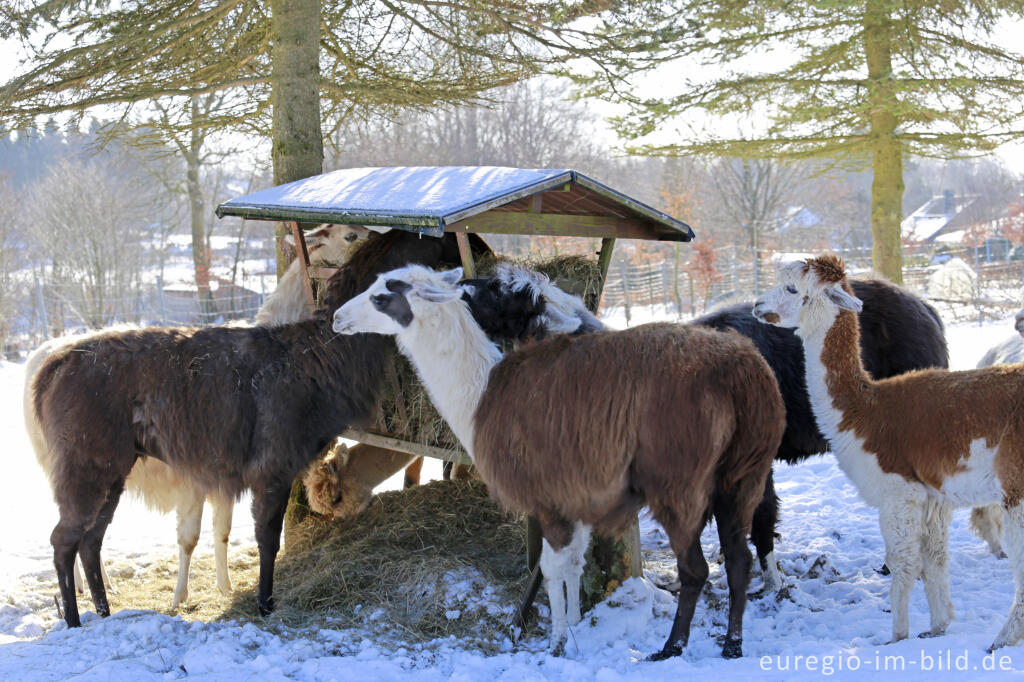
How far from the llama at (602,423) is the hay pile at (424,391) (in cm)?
83

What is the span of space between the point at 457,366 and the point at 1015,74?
34.8 ft

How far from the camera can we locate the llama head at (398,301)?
4691mm

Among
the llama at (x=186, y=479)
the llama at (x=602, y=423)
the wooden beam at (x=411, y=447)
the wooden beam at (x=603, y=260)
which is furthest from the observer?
the llama at (x=186, y=479)

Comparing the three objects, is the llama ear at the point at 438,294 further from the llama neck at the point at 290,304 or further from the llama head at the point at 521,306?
the llama neck at the point at 290,304

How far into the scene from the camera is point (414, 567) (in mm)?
5359

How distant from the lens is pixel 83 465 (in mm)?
5172

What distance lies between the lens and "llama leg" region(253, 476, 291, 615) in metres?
5.31

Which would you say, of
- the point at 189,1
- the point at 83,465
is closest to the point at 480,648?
the point at 83,465

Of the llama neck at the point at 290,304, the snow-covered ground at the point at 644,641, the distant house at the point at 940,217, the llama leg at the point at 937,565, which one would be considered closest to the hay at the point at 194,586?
the snow-covered ground at the point at 644,641

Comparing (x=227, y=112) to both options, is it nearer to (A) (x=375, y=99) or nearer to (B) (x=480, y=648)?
(A) (x=375, y=99)

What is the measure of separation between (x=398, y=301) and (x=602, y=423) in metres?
1.40

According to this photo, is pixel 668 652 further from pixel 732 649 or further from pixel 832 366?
pixel 832 366

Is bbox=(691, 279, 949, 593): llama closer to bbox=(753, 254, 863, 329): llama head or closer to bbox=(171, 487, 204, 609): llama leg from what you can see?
bbox=(753, 254, 863, 329): llama head

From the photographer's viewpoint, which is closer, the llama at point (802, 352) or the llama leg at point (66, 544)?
the llama leg at point (66, 544)
